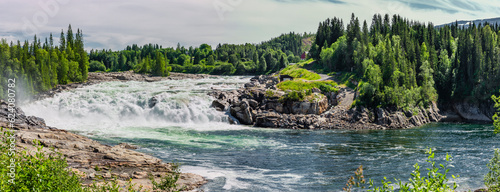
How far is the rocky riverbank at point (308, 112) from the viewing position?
6194 centimetres

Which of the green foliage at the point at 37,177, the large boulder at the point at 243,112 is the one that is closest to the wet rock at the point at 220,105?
the large boulder at the point at 243,112

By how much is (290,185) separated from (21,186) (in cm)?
1849

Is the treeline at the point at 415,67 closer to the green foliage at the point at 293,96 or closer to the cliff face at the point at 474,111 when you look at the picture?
the cliff face at the point at 474,111

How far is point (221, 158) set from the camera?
3569 cm

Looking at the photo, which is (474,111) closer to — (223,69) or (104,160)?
(104,160)

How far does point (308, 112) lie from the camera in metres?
66.6

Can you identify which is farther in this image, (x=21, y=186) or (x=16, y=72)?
(x=16, y=72)

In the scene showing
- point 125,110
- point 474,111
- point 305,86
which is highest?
point 305,86

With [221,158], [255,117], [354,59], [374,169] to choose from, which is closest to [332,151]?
[374,169]

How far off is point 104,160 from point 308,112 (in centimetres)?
4245

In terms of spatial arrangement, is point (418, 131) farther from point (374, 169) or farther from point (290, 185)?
point (290, 185)

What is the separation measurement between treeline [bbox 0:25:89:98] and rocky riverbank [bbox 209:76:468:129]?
34.6m

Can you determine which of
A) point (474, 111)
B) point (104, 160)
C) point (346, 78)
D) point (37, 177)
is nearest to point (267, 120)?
point (346, 78)

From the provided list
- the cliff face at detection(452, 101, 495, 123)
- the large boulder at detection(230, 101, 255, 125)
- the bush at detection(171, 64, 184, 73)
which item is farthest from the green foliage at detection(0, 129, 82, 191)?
the bush at detection(171, 64, 184, 73)
